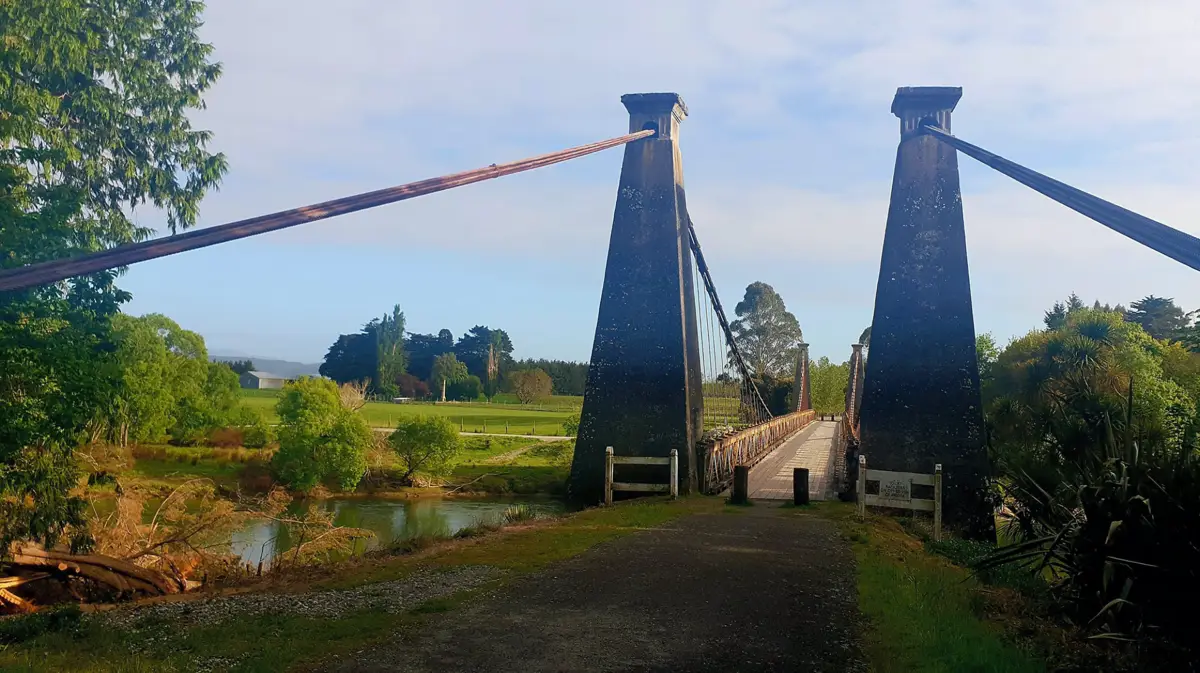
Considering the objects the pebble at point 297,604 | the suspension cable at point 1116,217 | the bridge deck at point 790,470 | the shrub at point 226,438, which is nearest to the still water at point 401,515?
the bridge deck at point 790,470

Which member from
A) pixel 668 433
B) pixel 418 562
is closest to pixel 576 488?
pixel 668 433

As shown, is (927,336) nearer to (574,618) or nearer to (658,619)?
(658,619)

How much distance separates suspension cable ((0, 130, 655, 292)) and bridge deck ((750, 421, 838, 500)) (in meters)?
7.95

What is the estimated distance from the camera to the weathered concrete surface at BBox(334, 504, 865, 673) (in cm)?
448

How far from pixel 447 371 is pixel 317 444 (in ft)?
151

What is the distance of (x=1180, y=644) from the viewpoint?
4.15m

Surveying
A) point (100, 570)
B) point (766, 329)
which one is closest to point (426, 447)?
point (100, 570)

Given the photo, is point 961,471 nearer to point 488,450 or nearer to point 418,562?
→ point 418,562

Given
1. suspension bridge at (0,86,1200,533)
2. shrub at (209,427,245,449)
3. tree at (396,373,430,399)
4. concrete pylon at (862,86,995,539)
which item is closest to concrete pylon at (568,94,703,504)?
suspension bridge at (0,86,1200,533)

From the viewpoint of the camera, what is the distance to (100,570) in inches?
303

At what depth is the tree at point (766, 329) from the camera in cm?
6231

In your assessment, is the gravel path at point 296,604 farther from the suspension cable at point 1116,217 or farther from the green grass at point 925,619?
the suspension cable at point 1116,217

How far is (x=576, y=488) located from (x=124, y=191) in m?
10.0

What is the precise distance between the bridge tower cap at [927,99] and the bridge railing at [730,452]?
6252mm
